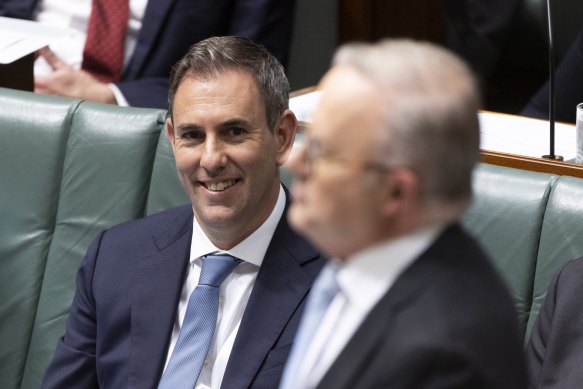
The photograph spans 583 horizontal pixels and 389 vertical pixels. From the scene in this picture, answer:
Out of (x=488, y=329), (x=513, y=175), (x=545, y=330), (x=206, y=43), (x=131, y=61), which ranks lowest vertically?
(x=131, y=61)

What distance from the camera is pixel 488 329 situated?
0.89m

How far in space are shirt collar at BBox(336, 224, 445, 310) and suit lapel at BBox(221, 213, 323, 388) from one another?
0.82m

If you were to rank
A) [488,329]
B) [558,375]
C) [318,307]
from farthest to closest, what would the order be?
1. [558,375]
2. [318,307]
3. [488,329]

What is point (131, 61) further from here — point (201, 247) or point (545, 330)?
point (545, 330)

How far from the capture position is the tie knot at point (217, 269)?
5.93ft

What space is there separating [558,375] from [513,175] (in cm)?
37

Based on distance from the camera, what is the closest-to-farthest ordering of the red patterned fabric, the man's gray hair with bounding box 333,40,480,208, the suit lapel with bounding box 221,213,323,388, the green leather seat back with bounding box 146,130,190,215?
the man's gray hair with bounding box 333,40,480,208, the suit lapel with bounding box 221,213,323,388, the green leather seat back with bounding box 146,130,190,215, the red patterned fabric

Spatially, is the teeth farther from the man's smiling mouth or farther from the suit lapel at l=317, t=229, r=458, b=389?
the suit lapel at l=317, t=229, r=458, b=389

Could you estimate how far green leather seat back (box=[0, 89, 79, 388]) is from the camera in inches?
87.7

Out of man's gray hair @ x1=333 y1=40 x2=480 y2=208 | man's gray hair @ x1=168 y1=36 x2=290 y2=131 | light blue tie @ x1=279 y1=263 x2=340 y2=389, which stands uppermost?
man's gray hair @ x1=333 y1=40 x2=480 y2=208

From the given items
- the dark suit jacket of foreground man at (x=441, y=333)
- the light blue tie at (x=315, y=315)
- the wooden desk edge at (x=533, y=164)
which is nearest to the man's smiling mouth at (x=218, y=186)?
the wooden desk edge at (x=533, y=164)

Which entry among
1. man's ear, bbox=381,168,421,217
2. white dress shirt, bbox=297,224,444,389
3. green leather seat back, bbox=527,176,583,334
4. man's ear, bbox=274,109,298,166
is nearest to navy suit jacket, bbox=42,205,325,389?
man's ear, bbox=274,109,298,166

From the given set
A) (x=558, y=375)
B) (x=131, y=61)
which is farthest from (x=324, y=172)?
(x=131, y=61)

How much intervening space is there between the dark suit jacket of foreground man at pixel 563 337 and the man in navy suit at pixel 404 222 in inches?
29.5
